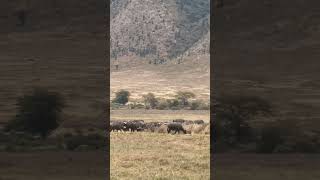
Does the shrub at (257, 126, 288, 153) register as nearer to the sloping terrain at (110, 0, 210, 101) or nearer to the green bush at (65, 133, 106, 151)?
the green bush at (65, 133, 106, 151)

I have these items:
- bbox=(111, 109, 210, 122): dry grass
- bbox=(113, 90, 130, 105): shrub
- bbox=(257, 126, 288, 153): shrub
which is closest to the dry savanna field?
bbox=(257, 126, 288, 153): shrub

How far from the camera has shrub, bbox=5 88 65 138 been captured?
610 centimetres

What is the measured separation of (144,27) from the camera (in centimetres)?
10319

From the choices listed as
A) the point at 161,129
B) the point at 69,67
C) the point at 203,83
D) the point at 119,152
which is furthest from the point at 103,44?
the point at 203,83

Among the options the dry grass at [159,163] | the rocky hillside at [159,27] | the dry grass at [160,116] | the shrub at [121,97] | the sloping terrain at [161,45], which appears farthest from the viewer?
the rocky hillside at [159,27]

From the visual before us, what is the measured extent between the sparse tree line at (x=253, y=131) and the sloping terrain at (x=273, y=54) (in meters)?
0.09

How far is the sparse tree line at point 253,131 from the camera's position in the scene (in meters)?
6.08

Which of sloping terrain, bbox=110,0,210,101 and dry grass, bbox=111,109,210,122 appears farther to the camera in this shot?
sloping terrain, bbox=110,0,210,101

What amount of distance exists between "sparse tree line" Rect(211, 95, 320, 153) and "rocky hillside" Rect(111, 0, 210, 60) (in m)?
92.6

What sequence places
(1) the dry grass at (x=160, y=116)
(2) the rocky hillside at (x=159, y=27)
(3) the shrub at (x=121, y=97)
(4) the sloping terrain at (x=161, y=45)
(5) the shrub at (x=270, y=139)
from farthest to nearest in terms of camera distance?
(2) the rocky hillside at (x=159, y=27) → (4) the sloping terrain at (x=161, y=45) → (3) the shrub at (x=121, y=97) → (1) the dry grass at (x=160, y=116) → (5) the shrub at (x=270, y=139)

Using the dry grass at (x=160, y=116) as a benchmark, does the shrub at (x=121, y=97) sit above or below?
above

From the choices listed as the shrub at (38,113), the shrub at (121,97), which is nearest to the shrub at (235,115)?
the shrub at (38,113)

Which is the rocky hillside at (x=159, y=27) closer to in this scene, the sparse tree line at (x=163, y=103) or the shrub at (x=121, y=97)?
the sparse tree line at (x=163, y=103)

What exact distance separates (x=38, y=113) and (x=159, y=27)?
96997 mm
